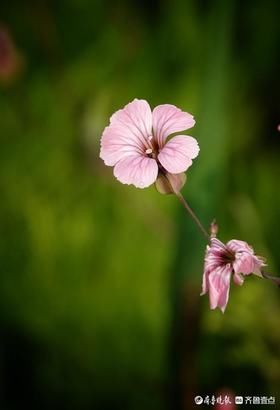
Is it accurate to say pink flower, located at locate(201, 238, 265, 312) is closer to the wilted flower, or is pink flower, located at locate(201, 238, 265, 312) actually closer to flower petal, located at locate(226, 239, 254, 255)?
flower petal, located at locate(226, 239, 254, 255)

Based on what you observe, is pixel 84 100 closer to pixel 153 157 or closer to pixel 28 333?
pixel 28 333

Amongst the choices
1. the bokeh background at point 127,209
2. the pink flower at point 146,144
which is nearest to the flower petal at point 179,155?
the pink flower at point 146,144

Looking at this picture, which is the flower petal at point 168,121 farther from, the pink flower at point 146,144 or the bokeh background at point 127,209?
the bokeh background at point 127,209

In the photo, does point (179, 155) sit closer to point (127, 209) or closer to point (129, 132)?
point (129, 132)

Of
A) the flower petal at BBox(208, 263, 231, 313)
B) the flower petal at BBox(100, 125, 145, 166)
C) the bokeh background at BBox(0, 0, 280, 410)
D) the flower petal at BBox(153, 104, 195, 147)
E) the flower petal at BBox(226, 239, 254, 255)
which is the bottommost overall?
the flower petal at BBox(208, 263, 231, 313)

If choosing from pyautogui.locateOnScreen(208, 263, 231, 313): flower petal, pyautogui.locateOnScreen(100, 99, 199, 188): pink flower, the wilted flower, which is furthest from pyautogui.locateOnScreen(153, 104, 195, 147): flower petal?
the wilted flower

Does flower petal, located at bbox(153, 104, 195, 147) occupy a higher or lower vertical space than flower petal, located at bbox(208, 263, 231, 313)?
higher

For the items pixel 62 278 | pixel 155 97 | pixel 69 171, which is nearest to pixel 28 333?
pixel 62 278
